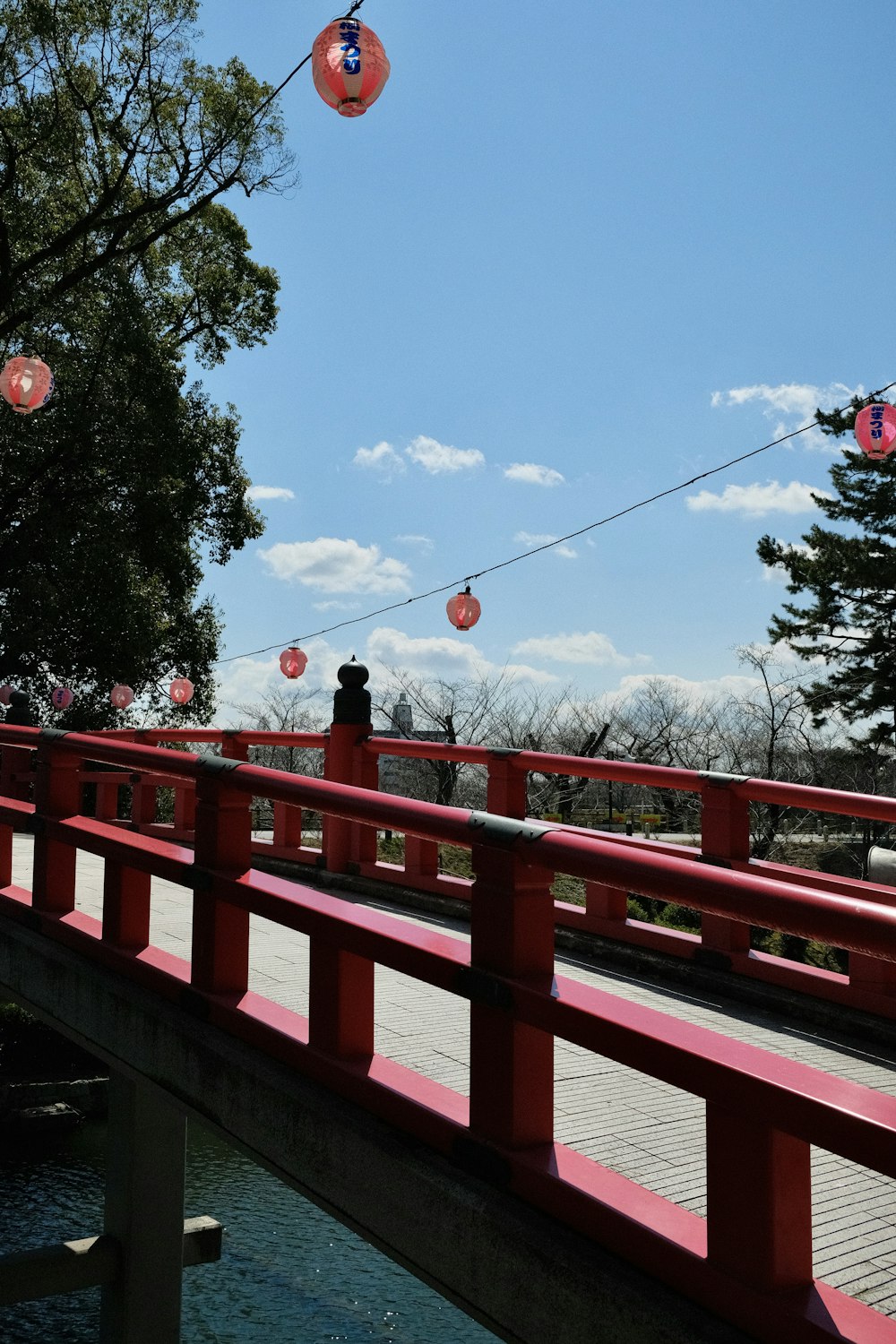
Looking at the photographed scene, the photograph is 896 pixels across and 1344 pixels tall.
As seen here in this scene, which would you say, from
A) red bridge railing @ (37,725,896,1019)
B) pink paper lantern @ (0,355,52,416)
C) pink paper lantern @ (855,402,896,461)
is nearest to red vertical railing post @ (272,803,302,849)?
red bridge railing @ (37,725,896,1019)

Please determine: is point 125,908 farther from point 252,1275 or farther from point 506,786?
point 252,1275

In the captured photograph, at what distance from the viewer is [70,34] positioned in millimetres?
20312

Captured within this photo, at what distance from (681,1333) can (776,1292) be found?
0.21 meters

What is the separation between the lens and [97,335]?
847 inches

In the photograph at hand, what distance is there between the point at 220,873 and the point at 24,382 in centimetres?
1209

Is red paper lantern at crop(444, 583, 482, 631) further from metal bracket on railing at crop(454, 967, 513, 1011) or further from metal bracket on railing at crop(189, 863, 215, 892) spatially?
metal bracket on railing at crop(454, 967, 513, 1011)

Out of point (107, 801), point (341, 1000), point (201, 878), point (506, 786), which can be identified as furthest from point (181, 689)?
point (341, 1000)

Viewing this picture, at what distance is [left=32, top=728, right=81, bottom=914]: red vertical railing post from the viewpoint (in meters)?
4.85

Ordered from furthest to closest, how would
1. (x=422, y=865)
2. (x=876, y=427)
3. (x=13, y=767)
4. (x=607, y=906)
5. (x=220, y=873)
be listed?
(x=876, y=427)
(x=13, y=767)
(x=422, y=865)
(x=607, y=906)
(x=220, y=873)

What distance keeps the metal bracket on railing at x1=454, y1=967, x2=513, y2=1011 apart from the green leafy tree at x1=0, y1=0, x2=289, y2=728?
764 inches

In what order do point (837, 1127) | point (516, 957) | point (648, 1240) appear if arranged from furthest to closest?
point (516, 957) < point (648, 1240) < point (837, 1127)

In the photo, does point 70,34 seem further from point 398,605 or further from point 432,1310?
point 432,1310

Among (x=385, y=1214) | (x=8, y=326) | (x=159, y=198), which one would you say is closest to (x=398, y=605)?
(x=8, y=326)

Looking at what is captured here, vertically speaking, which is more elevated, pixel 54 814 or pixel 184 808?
pixel 54 814
